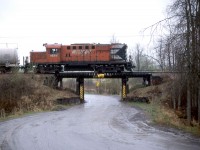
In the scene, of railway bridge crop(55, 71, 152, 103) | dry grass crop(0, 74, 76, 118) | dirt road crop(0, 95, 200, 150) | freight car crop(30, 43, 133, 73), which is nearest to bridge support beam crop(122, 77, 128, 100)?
railway bridge crop(55, 71, 152, 103)

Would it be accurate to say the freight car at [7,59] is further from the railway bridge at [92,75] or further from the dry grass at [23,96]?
the dry grass at [23,96]

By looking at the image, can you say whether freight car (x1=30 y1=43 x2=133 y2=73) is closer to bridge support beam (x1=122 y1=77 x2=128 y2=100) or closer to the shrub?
bridge support beam (x1=122 y1=77 x2=128 y2=100)

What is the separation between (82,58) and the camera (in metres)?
47.0

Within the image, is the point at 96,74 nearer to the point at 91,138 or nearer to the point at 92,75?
the point at 92,75

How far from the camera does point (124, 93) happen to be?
46.9 m

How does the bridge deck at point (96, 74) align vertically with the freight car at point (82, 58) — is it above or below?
below

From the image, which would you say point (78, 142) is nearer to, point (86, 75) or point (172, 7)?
point (172, 7)

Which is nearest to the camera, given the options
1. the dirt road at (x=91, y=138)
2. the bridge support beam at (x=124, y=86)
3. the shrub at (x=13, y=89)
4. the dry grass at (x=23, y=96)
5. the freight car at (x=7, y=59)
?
the dirt road at (x=91, y=138)

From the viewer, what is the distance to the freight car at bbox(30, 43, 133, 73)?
4650cm

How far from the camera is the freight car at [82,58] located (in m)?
46.5

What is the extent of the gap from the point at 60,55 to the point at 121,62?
8319mm

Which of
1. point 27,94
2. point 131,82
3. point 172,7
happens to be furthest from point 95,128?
point 131,82

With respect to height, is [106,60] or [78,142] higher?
[106,60]

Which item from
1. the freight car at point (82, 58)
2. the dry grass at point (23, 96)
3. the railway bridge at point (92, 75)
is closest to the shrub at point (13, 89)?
the dry grass at point (23, 96)
